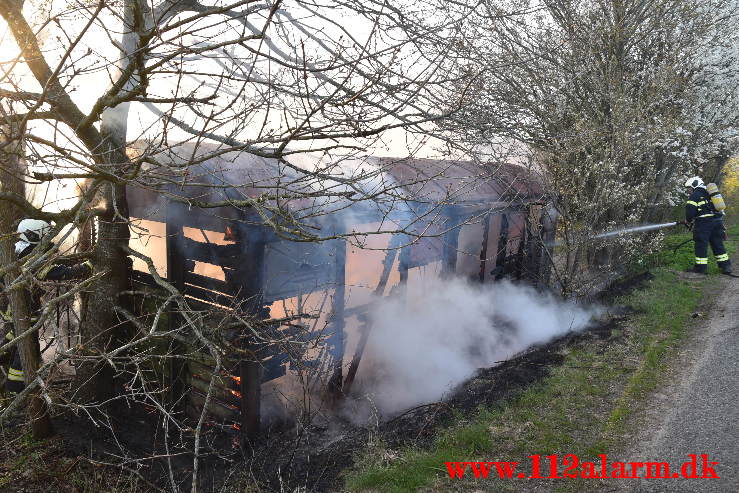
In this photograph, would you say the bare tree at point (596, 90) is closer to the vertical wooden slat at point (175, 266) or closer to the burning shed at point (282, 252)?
the burning shed at point (282, 252)

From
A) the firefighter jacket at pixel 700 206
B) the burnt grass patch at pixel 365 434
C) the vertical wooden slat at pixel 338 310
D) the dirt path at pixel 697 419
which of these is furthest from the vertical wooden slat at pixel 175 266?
the firefighter jacket at pixel 700 206

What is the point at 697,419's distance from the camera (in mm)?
5199

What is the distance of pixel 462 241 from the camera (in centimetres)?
936

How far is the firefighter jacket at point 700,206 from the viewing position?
12023mm

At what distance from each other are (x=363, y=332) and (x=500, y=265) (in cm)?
447

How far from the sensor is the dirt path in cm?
422

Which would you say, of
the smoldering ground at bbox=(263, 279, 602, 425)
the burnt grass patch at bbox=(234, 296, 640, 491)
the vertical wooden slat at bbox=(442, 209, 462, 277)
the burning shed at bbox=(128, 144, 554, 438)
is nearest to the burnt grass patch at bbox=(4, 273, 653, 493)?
the burnt grass patch at bbox=(234, 296, 640, 491)

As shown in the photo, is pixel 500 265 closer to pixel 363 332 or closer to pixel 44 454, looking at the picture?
pixel 363 332

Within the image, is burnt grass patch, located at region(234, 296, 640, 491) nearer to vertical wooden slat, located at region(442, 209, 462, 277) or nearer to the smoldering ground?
the smoldering ground

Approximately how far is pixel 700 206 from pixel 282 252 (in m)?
10.9

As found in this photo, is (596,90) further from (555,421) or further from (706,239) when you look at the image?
(555,421)

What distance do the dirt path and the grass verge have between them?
0.78ft

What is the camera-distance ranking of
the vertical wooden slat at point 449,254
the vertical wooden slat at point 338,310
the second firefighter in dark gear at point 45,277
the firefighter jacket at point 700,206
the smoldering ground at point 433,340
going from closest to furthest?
the second firefighter in dark gear at point 45,277 < the vertical wooden slat at point 338,310 < the smoldering ground at point 433,340 < the vertical wooden slat at point 449,254 < the firefighter jacket at point 700,206

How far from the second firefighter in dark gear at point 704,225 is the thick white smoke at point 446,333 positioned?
4256 millimetres
